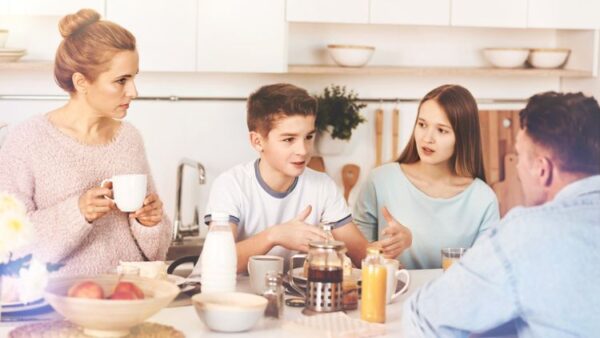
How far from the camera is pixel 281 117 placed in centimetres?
260

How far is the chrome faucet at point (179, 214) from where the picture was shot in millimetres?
3639

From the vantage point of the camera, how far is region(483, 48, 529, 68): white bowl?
154 inches

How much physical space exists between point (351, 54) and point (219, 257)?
6.08 ft

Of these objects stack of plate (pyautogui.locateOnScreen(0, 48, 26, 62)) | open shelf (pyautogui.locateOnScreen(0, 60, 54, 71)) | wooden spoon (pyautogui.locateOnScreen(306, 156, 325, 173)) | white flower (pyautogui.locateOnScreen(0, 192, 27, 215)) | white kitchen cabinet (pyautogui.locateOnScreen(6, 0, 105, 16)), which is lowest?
wooden spoon (pyautogui.locateOnScreen(306, 156, 325, 173))

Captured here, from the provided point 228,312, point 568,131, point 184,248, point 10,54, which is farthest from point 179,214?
point 568,131

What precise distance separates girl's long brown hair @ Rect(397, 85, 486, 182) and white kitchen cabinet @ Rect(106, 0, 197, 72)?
1.08m

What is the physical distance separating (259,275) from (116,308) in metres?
0.57

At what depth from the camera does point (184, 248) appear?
352 centimetres

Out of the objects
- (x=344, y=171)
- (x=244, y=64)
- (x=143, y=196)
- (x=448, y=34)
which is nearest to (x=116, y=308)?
(x=143, y=196)

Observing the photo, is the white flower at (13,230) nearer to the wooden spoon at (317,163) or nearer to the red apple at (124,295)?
the red apple at (124,295)

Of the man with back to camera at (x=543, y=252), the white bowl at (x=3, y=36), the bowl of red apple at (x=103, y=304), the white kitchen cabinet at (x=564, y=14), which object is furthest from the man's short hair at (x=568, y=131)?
the white bowl at (x=3, y=36)

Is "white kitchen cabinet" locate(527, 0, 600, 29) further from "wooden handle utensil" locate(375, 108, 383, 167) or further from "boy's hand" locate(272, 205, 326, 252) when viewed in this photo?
"boy's hand" locate(272, 205, 326, 252)

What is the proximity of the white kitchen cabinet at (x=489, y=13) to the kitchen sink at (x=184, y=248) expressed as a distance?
4.38ft

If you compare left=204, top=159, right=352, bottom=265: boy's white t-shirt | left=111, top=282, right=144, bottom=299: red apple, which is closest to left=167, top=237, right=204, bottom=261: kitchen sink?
left=204, top=159, right=352, bottom=265: boy's white t-shirt
